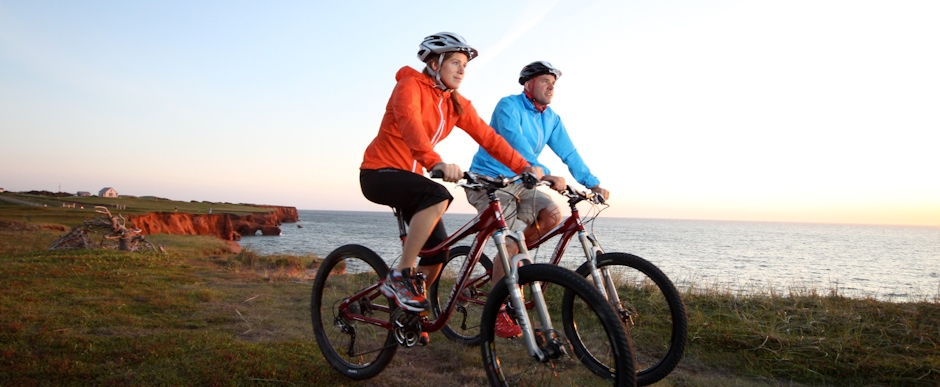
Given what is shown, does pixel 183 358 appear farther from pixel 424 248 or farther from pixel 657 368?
pixel 657 368

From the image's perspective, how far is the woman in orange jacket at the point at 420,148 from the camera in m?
2.87

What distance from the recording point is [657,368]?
3.14 metres

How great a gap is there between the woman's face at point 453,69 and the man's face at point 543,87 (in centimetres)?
131

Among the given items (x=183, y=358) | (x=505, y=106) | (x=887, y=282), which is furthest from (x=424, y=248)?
(x=887, y=282)

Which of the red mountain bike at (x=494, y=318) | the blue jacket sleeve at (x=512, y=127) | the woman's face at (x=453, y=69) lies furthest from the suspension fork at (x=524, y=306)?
the blue jacket sleeve at (x=512, y=127)

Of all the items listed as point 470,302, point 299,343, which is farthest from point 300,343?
point 470,302

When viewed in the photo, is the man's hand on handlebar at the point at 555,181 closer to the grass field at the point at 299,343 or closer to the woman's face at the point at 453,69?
the woman's face at the point at 453,69

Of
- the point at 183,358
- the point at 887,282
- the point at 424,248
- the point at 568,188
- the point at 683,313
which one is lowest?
the point at 887,282

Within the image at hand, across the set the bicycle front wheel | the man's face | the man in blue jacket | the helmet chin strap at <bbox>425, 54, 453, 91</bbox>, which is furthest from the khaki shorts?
the bicycle front wheel

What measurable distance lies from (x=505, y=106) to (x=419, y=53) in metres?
1.27

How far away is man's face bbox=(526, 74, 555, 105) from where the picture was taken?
4.28m

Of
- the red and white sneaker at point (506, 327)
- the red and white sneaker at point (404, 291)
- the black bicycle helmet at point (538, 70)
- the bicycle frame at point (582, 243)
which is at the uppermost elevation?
the black bicycle helmet at point (538, 70)

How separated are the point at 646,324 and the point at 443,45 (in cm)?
308

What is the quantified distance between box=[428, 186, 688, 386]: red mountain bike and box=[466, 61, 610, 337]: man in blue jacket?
0.67ft
